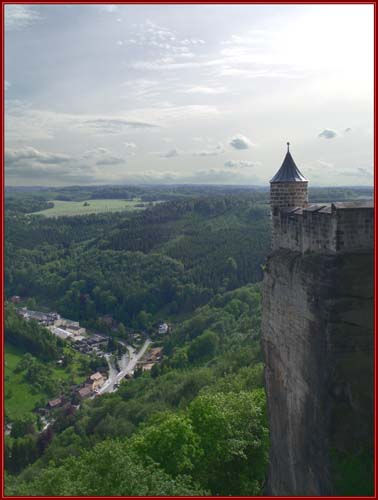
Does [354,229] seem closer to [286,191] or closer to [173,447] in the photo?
[286,191]

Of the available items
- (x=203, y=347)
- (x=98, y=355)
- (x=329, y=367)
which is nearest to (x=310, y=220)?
(x=329, y=367)

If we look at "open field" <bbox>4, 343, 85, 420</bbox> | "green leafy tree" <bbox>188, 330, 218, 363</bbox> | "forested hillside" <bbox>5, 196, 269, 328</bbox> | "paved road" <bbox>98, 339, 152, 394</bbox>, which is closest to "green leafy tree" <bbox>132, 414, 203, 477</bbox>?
"green leafy tree" <bbox>188, 330, 218, 363</bbox>

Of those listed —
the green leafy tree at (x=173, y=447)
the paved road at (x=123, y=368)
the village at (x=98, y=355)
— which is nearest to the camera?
the green leafy tree at (x=173, y=447)

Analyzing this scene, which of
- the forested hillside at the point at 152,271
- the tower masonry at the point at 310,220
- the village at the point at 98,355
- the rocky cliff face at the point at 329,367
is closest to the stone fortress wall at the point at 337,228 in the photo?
the tower masonry at the point at 310,220

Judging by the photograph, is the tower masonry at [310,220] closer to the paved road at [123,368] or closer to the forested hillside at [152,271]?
the paved road at [123,368]

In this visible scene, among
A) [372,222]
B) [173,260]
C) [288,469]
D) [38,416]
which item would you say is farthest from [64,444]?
[173,260]

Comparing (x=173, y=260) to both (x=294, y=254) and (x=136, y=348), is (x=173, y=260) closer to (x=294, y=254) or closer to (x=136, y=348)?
(x=136, y=348)

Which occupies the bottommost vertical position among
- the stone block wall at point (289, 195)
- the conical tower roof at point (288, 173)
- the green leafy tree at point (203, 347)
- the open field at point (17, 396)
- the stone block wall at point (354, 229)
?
the open field at point (17, 396)
